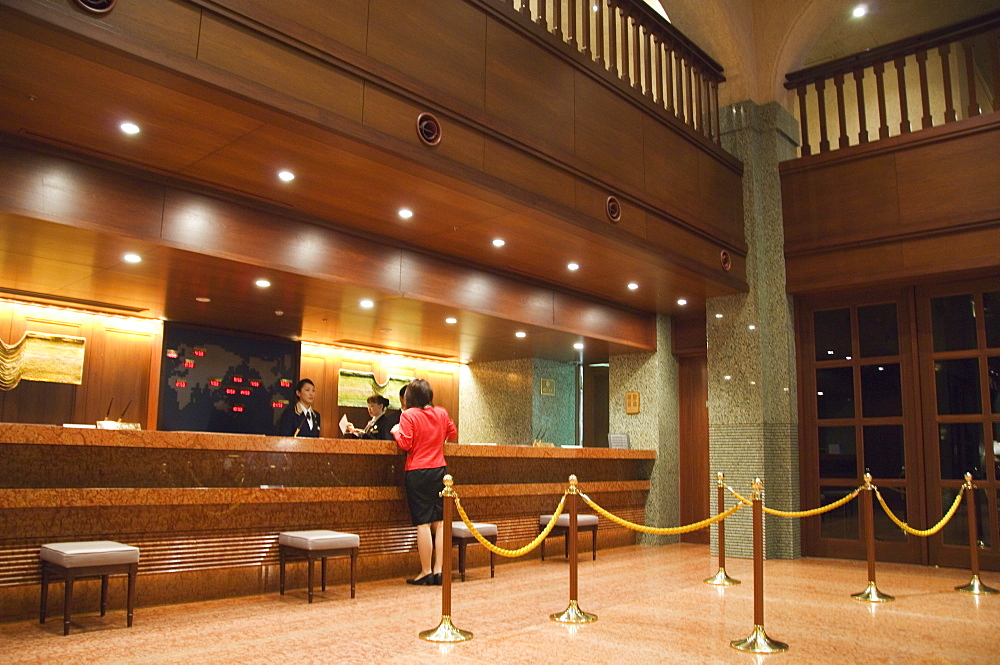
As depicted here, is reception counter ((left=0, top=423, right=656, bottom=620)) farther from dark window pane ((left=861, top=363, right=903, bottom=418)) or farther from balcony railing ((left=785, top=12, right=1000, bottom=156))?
balcony railing ((left=785, top=12, right=1000, bottom=156))

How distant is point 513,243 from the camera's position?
7.17 meters

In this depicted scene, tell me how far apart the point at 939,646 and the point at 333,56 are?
15.9ft

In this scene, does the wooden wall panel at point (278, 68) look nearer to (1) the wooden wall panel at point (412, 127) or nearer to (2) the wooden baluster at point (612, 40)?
(1) the wooden wall panel at point (412, 127)

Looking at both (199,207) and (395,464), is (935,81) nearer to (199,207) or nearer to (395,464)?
(395,464)

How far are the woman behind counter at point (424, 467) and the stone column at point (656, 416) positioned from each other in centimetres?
434

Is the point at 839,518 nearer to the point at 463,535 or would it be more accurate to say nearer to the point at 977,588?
the point at 977,588

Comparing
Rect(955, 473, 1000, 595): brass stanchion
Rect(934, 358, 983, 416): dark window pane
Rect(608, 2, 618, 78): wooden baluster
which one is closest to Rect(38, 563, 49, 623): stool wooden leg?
Rect(608, 2, 618, 78): wooden baluster

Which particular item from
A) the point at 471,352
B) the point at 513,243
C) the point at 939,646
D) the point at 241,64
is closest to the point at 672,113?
the point at 513,243

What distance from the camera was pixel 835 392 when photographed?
9.02 meters

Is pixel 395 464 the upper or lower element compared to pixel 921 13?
lower

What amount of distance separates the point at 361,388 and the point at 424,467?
4.47 metres

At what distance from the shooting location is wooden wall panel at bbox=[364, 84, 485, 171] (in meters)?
5.02

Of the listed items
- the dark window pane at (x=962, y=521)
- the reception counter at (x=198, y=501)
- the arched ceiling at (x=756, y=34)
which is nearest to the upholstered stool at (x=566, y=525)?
the reception counter at (x=198, y=501)

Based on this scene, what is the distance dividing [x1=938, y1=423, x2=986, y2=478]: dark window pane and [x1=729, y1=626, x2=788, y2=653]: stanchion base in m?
4.92
